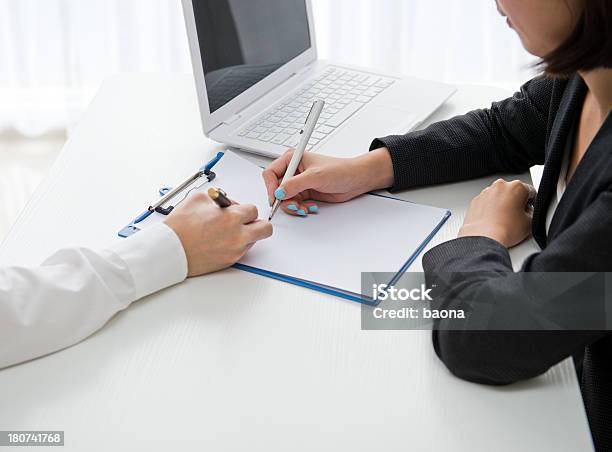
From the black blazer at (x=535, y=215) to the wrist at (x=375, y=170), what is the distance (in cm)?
2

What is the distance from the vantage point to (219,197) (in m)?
0.97

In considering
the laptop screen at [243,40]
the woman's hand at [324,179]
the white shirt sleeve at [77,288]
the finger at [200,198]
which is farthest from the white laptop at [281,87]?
the white shirt sleeve at [77,288]

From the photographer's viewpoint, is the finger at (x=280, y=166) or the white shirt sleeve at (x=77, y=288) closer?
the white shirt sleeve at (x=77, y=288)

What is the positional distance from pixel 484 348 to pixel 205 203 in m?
0.40

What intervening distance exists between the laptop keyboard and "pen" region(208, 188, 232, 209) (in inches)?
10.1

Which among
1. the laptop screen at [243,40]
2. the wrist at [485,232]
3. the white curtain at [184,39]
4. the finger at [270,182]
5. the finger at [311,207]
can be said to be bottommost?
the white curtain at [184,39]

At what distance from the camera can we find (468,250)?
2.92 feet

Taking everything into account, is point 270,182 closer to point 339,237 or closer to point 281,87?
point 339,237

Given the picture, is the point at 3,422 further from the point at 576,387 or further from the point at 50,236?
the point at 576,387

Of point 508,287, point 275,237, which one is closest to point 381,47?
point 275,237

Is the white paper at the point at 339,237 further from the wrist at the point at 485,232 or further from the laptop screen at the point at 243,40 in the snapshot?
the laptop screen at the point at 243,40

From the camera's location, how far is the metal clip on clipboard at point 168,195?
1019 millimetres

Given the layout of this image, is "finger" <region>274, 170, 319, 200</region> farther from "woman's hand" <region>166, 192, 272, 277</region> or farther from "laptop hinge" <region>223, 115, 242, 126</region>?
"laptop hinge" <region>223, 115, 242, 126</region>

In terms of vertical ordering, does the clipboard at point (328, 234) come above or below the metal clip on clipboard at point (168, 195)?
below
